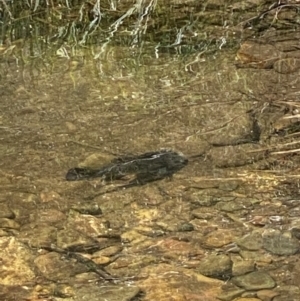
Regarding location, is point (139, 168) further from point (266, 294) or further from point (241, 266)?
point (266, 294)

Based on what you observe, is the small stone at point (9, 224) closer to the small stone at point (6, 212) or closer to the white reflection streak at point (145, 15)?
the small stone at point (6, 212)

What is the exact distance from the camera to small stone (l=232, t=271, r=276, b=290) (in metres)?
2.40

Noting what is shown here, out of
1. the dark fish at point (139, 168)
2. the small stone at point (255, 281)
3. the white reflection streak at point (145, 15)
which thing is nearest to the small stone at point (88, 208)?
the dark fish at point (139, 168)

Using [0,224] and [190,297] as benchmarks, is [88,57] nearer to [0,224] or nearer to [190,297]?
[0,224]

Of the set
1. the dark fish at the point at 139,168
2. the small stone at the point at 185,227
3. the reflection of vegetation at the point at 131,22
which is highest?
the reflection of vegetation at the point at 131,22

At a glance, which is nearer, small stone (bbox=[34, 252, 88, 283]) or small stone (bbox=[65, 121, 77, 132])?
small stone (bbox=[34, 252, 88, 283])

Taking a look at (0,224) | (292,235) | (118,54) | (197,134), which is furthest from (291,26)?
(0,224)

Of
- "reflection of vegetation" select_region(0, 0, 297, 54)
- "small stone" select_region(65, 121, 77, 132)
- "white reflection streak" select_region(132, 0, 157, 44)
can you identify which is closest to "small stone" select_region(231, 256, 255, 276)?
"small stone" select_region(65, 121, 77, 132)

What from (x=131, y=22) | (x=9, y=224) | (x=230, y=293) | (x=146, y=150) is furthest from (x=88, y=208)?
(x=131, y=22)

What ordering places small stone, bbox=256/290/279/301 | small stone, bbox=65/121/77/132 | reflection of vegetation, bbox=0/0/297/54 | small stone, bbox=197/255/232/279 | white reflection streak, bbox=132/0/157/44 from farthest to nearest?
white reflection streak, bbox=132/0/157/44
reflection of vegetation, bbox=0/0/297/54
small stone, bbox=65/121/77/132
small stone, bbox=197/255/232/279
small stone, bbox=256/290/279/301

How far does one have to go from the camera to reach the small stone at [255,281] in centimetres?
240

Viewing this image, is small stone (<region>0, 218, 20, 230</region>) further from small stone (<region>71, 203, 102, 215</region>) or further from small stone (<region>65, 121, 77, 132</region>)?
small stone (<region>65, 121, 77, 132</region>)

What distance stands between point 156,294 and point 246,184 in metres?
0.79

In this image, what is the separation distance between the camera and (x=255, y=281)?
2.42 metres
